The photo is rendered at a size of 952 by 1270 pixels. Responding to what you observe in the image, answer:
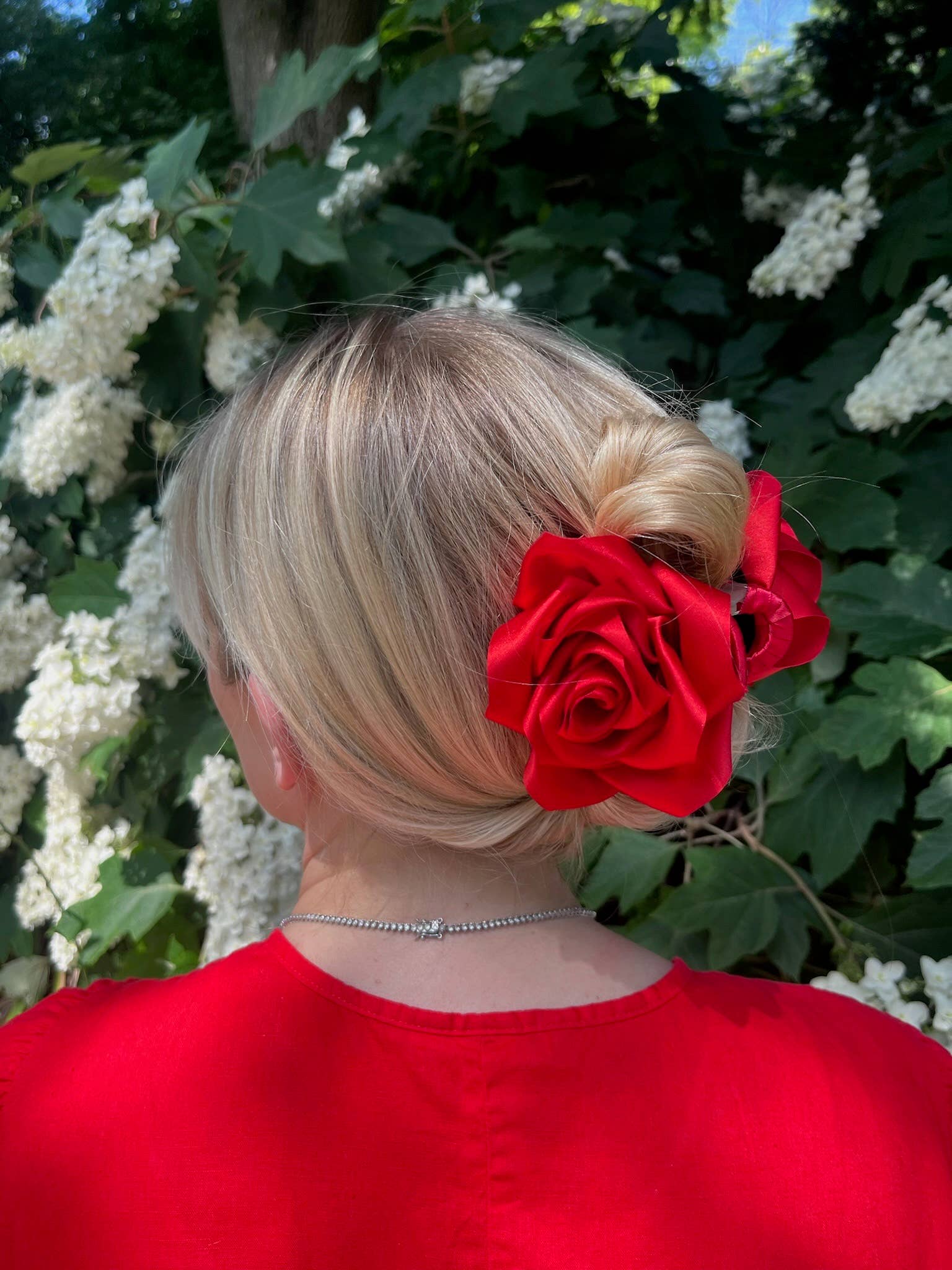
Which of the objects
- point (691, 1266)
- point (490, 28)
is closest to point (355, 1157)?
point (691, 1266)

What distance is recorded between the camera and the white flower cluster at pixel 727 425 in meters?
1.78

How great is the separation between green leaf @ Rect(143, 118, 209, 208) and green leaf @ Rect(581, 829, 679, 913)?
1401 millimetres

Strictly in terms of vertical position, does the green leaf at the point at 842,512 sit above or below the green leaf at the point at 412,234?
below

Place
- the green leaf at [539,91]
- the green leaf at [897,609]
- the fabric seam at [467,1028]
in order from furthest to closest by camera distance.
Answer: the green leaf at [539,91]
the green leaf at [897,609]
the fabric seam at [467,1028]

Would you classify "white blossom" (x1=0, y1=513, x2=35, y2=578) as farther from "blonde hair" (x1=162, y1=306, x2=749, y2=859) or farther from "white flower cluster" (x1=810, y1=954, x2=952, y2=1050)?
"white flower cluster" (x1=810, y1=954, x2=952, y2=1050)

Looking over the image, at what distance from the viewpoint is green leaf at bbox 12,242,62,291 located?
1981mm

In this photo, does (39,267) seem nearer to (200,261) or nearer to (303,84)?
(200,261)

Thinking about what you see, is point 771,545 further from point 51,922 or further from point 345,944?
point 51,922

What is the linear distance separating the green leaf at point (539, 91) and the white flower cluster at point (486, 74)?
0.03 metres

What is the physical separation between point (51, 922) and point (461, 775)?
1789 millimetres

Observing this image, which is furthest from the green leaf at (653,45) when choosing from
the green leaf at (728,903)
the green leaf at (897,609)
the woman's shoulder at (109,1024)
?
the woman's shoulder at (109,1024)

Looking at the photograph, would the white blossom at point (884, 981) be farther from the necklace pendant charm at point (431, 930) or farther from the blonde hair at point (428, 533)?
the necklace pendant charm at point (431, 930)

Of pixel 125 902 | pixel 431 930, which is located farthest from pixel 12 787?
pixel 431 930

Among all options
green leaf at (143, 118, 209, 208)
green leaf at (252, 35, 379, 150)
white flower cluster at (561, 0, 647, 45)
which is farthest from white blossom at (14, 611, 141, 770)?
white flower cluster at (561, 0, 647, 45)
